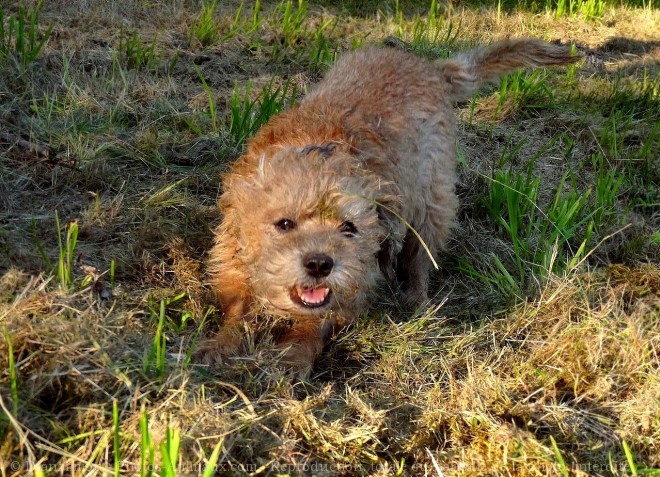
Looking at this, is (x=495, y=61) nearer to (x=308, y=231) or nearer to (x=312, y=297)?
(x=308, y=231)

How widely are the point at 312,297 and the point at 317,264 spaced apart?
0.60ft

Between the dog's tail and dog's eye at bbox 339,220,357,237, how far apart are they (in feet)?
4.95

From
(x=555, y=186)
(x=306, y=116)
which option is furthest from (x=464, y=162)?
(x=306, y=116)

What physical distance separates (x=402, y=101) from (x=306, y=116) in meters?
0.53

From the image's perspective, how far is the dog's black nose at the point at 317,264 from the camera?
275 cm

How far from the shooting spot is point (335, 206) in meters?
2.88

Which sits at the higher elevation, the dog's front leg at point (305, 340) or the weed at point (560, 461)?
the weed at point (560, 461)

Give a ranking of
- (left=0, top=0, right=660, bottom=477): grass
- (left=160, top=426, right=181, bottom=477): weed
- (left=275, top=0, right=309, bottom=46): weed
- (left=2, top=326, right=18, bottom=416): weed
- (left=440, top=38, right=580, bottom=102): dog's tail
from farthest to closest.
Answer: (left=275, top=0, right=309, bottom=46): weed
(left=440, top=38, right=580, bottom=102): dog's tail
(left=0, top=0, right=660, bottom=477): grass
(left=2, top=326, right=18, bottom=416): weed
(left=160, top=426, right=181, bottom=477): weed

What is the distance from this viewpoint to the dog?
2.84 m

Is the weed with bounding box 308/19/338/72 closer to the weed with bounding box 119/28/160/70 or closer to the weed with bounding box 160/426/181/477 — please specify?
the weed with bounding box 119/28/160/70

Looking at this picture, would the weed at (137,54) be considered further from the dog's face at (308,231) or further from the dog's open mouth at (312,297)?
the dog's open mouth at (312,297)

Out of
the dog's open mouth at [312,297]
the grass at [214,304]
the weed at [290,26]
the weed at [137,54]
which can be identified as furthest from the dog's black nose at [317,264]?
the weed at [290,26]

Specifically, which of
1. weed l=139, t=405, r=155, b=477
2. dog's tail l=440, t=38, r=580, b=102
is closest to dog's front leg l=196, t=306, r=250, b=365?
weed l=139, t=405, r=155, b=477

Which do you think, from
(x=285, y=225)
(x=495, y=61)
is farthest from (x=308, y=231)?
(x=495, y=61)
